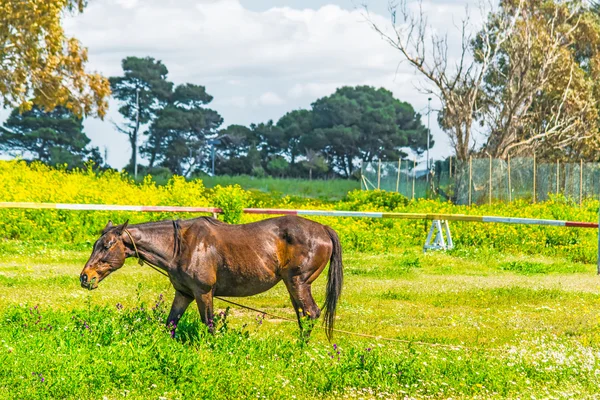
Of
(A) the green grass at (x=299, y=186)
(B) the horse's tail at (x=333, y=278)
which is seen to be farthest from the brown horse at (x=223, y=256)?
(A) the green grass at (x=299, y=186)

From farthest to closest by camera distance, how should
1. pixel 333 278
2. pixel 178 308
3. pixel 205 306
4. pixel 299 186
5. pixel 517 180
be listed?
pixel 299 186
pixel 517 180
pixel 333 278
pixel 178 308
pixel 205 306

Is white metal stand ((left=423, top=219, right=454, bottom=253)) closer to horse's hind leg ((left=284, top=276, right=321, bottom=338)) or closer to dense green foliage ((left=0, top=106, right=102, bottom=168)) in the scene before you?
horse's hind leg ((left=284, top=276, right=321, bottom=338))

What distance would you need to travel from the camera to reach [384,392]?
23.9ft

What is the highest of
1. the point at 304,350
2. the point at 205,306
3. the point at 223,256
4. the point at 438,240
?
the point at 223,256

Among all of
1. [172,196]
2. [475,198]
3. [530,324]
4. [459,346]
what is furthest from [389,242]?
[475,198]

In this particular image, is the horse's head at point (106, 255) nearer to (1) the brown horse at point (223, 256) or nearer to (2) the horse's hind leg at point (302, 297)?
A: (1) the brown horse at point (223, 256)

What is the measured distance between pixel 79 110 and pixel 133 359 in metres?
32.8

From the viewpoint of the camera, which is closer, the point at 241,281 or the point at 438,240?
the point at 241,281

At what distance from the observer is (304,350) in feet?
27.2

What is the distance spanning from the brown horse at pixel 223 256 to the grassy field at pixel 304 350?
15.5 inches

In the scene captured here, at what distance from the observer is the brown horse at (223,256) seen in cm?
852

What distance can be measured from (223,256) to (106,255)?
118cm

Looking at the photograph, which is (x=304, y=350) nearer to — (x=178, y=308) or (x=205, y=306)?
(x=205, y=306)

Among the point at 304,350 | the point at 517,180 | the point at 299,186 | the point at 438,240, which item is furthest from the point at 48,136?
the point at 304,350
